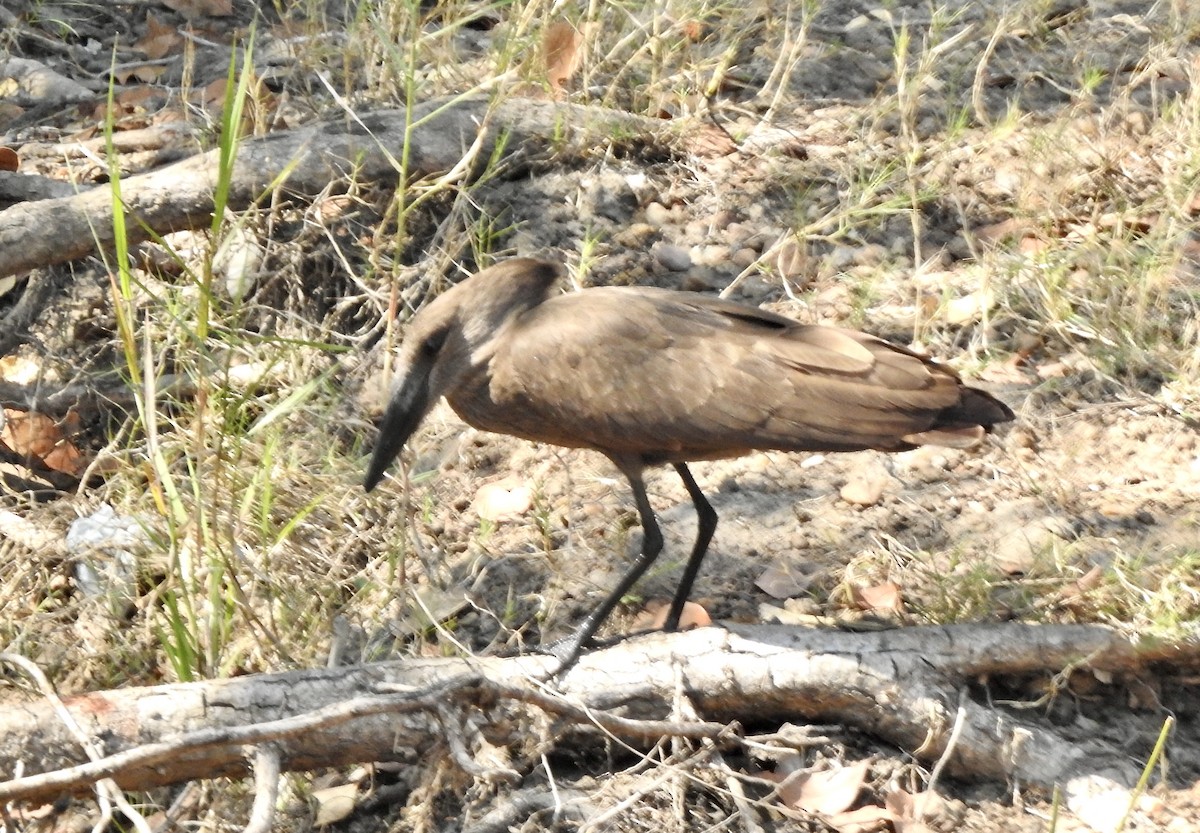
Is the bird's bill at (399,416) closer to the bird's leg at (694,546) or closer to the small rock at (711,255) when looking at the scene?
the bird's leg at (694,546)

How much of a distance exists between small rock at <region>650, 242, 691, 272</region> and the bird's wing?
1139 millimetres

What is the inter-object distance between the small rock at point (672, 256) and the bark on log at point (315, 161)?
1.66ft

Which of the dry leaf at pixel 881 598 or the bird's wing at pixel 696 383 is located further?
the dry leaf at pixel 881 598

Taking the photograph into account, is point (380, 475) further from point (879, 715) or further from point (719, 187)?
point (719, 187)

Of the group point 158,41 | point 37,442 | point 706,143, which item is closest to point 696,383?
point 706,143

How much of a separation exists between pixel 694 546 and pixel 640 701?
650 millimetres

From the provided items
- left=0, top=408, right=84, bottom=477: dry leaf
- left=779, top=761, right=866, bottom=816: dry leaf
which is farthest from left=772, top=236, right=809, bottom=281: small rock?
left=0, top=408, right=84, bottom=477: dry leaf

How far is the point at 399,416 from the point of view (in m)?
3.91

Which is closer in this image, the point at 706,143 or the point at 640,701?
the point at 640,701

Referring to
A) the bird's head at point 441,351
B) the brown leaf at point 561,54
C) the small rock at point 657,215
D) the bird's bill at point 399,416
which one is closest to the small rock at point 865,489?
the bird's head at point 441,351

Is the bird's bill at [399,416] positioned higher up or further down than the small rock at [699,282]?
further down

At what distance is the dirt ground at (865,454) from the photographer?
3469mm

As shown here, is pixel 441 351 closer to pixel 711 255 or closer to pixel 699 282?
pixel 699 282

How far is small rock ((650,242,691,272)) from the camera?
5.02 metres
